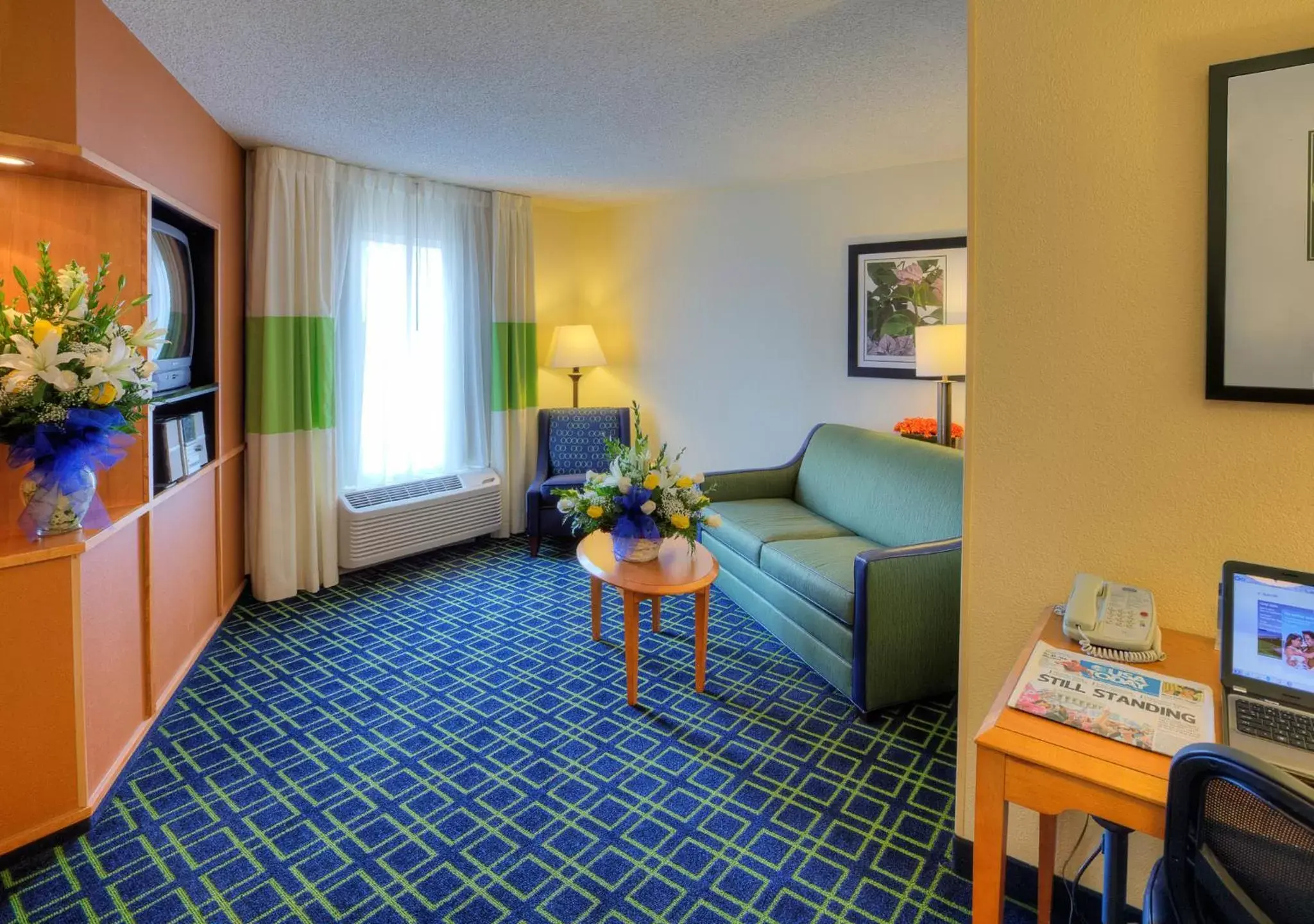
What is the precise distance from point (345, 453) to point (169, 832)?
9.24 ft

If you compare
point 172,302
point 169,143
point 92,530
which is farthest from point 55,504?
point 169,143

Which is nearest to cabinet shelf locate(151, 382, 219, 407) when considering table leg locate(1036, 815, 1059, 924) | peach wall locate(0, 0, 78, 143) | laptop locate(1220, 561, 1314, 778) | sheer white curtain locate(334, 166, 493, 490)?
peach wall locate(0, 0, 78, 143)

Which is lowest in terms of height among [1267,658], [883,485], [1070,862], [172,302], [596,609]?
[1070,862]

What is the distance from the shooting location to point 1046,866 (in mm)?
1705

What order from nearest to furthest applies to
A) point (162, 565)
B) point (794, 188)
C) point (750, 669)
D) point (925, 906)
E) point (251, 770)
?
point (925, 906)
point (251, 770)
point (162, 565)
point (750, 669)
point (794, 188)

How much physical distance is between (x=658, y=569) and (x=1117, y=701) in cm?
201

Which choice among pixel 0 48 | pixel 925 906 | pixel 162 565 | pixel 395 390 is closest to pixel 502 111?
pixel 0 48

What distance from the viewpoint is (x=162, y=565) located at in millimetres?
2910

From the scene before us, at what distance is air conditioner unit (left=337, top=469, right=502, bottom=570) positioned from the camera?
179 inches

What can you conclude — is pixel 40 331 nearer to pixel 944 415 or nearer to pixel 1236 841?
pixel 1236 841

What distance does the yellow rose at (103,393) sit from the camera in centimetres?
215

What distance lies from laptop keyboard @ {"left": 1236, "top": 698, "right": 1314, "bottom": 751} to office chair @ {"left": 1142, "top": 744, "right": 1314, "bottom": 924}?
1.06 ft

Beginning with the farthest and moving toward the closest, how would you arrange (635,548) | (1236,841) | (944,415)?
(944,415) → (635,548) → (1236,841)

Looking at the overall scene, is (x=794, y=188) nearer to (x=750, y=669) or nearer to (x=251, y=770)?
(x=750, y=669)
